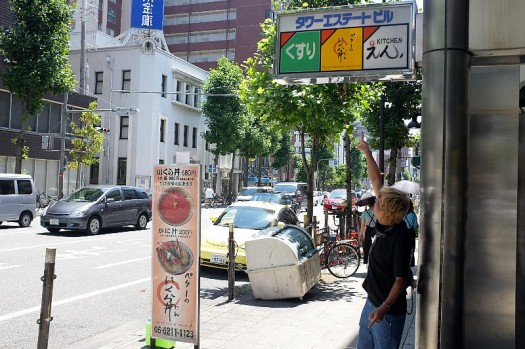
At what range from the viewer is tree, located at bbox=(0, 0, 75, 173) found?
22.2 m

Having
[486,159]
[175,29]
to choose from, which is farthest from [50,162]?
[175,29]

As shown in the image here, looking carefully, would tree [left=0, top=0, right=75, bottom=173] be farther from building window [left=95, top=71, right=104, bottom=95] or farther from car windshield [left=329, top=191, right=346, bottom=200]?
car windshield [left=329, top=191, right=346, bottom=200]

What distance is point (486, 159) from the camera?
159 inches

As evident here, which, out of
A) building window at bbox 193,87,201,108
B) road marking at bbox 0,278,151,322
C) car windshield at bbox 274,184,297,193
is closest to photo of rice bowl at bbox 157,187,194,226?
road marking at bbox 0,278,151,322

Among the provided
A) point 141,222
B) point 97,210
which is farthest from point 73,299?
point 141,222

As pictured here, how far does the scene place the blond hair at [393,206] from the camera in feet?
11.4

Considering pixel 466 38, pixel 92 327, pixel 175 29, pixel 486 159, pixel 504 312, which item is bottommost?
pixel 92 327

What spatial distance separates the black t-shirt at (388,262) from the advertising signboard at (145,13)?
43429 millimetres

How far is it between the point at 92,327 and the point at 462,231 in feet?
16.9

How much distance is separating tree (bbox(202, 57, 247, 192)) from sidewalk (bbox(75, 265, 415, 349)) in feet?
115

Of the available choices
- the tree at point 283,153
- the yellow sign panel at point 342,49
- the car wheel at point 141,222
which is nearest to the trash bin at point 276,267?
the yellow sign panel at point 342,49

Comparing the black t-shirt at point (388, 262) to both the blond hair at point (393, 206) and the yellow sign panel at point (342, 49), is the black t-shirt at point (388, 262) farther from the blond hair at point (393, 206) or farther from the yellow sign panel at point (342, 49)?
the yellow sign panel at point (342, 49)

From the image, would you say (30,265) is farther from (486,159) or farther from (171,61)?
(171,61)

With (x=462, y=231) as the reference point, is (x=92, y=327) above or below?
below
